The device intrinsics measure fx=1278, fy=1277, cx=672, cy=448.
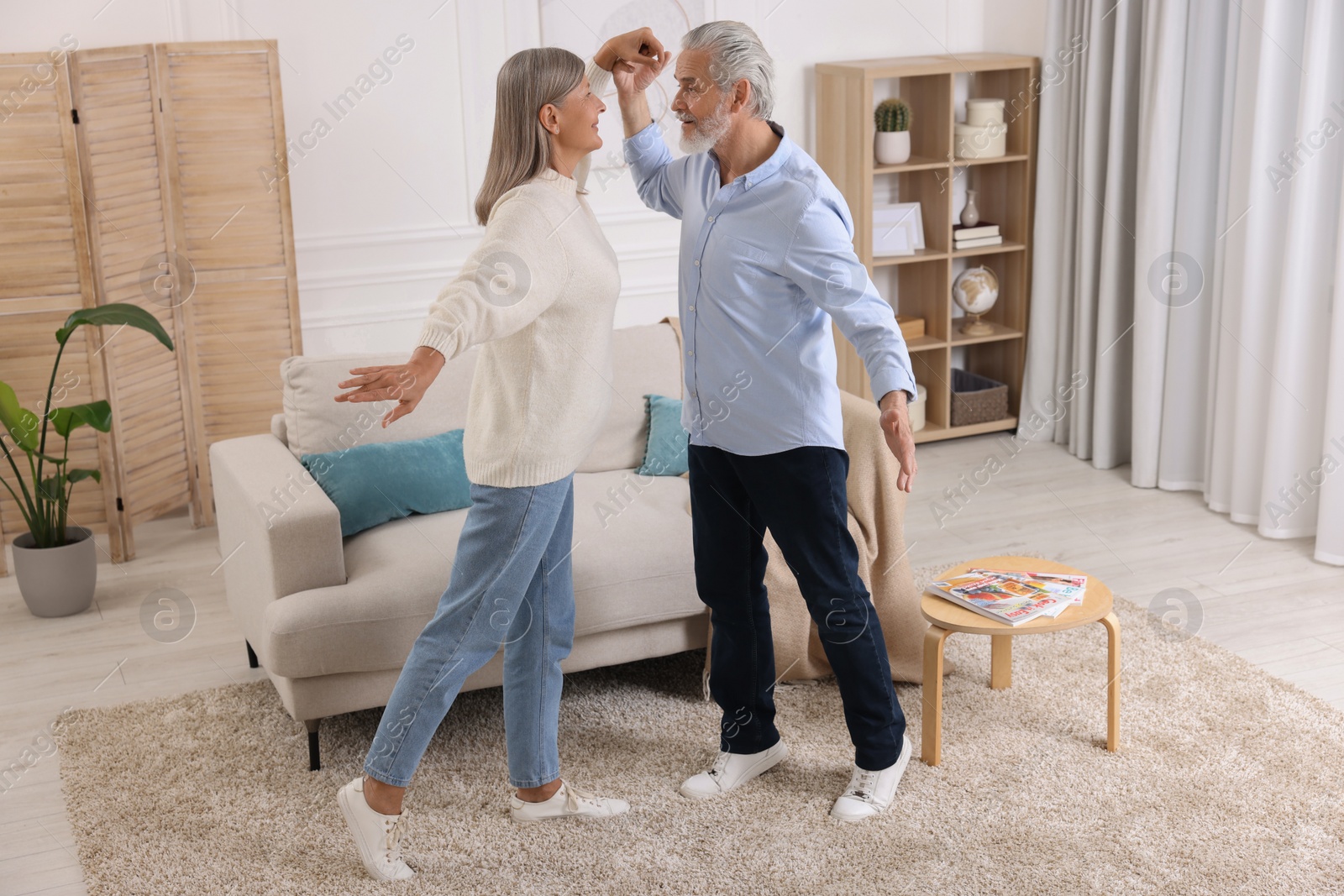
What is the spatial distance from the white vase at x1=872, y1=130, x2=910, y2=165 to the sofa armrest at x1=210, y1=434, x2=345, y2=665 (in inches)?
108

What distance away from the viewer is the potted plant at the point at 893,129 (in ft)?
15.9

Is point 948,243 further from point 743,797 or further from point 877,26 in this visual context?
point 743,797

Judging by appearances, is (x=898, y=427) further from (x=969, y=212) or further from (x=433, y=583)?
(x=969, y=212)

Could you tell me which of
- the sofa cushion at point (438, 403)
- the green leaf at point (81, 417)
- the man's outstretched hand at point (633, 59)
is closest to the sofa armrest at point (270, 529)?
the sofa cushion at point (438, 403)

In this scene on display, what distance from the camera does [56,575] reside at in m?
3.57

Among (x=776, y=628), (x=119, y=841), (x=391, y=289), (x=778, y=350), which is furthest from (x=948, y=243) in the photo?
(x=119, y=841)

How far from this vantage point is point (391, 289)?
4555 millimetres

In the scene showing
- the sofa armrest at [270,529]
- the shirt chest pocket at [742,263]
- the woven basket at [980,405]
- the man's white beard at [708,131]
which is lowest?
the woven basket at [980,405]

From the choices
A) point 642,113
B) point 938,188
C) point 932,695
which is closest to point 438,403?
point 642,113

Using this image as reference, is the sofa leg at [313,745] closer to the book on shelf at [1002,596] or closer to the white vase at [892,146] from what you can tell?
the book on shelf at [1002,596]

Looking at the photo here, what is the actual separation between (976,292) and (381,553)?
3.05 meters

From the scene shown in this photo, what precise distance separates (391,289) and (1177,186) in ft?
8.98

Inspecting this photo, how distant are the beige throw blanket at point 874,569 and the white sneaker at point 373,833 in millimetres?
866

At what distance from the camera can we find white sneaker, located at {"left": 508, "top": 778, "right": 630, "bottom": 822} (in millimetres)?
2475
